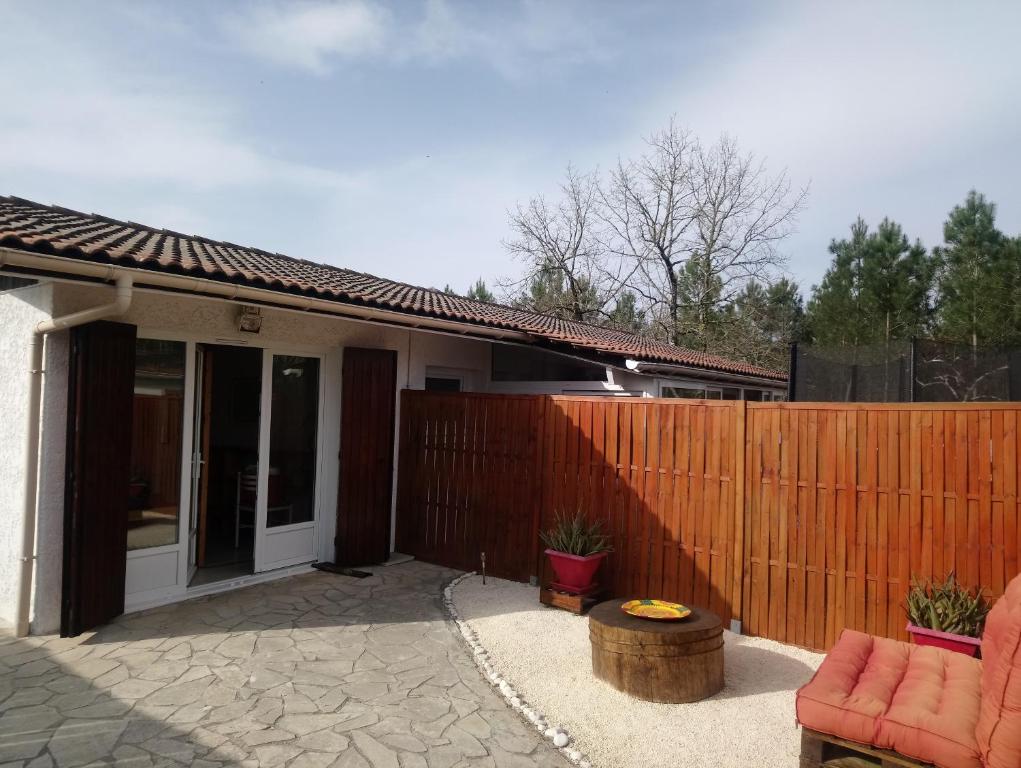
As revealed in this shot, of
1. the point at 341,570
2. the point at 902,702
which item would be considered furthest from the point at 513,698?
the point at 341,570

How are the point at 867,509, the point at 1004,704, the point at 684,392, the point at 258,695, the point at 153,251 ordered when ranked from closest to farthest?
the point at 1004,704 → the point at 258,695 → the point at 867,509 → the point at 153,251 → the point at 684,392

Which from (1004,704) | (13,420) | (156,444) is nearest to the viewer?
(1004,704)

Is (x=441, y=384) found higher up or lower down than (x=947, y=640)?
higher up

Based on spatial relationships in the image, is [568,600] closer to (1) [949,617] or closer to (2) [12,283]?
(1) [949,617]

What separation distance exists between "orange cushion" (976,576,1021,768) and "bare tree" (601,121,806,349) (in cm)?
2337

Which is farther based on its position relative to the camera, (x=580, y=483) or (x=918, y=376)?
(x=918, y=376)

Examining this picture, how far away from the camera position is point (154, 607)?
237 inches

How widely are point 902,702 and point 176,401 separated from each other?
6521 millimetres

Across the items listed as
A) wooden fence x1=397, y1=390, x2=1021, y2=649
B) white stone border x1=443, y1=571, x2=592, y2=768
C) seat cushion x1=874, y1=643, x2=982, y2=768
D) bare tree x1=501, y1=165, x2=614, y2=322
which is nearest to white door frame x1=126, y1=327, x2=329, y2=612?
wooden fence x1=397, y1=390, x2=1021, y2=649

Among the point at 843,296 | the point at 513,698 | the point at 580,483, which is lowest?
the point at 513,698

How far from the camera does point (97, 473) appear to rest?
5371 millimetres

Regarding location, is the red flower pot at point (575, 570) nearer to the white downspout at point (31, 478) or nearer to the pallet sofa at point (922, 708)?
the pallet sofa at point (922, 708)

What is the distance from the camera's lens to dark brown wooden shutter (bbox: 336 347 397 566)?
7.78 meters

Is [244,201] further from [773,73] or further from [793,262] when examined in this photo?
[793,262]
